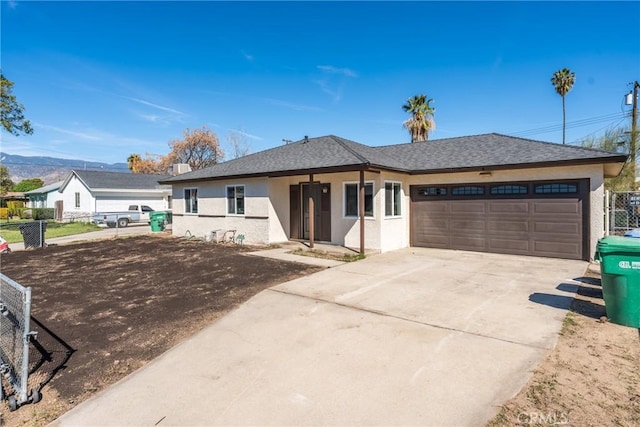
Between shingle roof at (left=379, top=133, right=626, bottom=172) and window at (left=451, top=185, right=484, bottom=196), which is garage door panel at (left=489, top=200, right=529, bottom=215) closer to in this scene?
window at (left=451, top=185, right=484, bottom=196)

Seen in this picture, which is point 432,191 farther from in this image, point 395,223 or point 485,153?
point 485,153

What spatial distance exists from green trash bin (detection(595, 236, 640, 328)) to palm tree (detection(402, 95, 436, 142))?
23.3m

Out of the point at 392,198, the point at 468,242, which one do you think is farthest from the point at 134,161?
the point at 468,242

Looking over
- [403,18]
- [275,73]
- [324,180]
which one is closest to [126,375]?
[324,180]

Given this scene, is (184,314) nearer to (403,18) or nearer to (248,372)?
(248,372)

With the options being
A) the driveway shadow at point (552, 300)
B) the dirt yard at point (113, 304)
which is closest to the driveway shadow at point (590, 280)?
the driveway shadow at point (552, 300)

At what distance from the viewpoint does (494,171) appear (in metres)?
10.5

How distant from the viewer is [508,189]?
412 inches

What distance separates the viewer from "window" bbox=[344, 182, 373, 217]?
1131 centimetres

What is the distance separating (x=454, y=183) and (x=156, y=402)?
1083 cm

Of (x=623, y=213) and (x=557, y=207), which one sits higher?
(x=557, y=207)

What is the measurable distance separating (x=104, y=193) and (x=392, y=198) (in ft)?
82.5

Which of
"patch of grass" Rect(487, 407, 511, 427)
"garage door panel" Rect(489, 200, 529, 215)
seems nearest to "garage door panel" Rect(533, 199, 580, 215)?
"garage door panel" Rect(489, 200, 529, 215)

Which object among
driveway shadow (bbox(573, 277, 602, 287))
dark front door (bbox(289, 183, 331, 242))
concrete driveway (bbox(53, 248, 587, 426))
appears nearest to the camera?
concrete driveway (bbox(53, 248, 587, 426))
